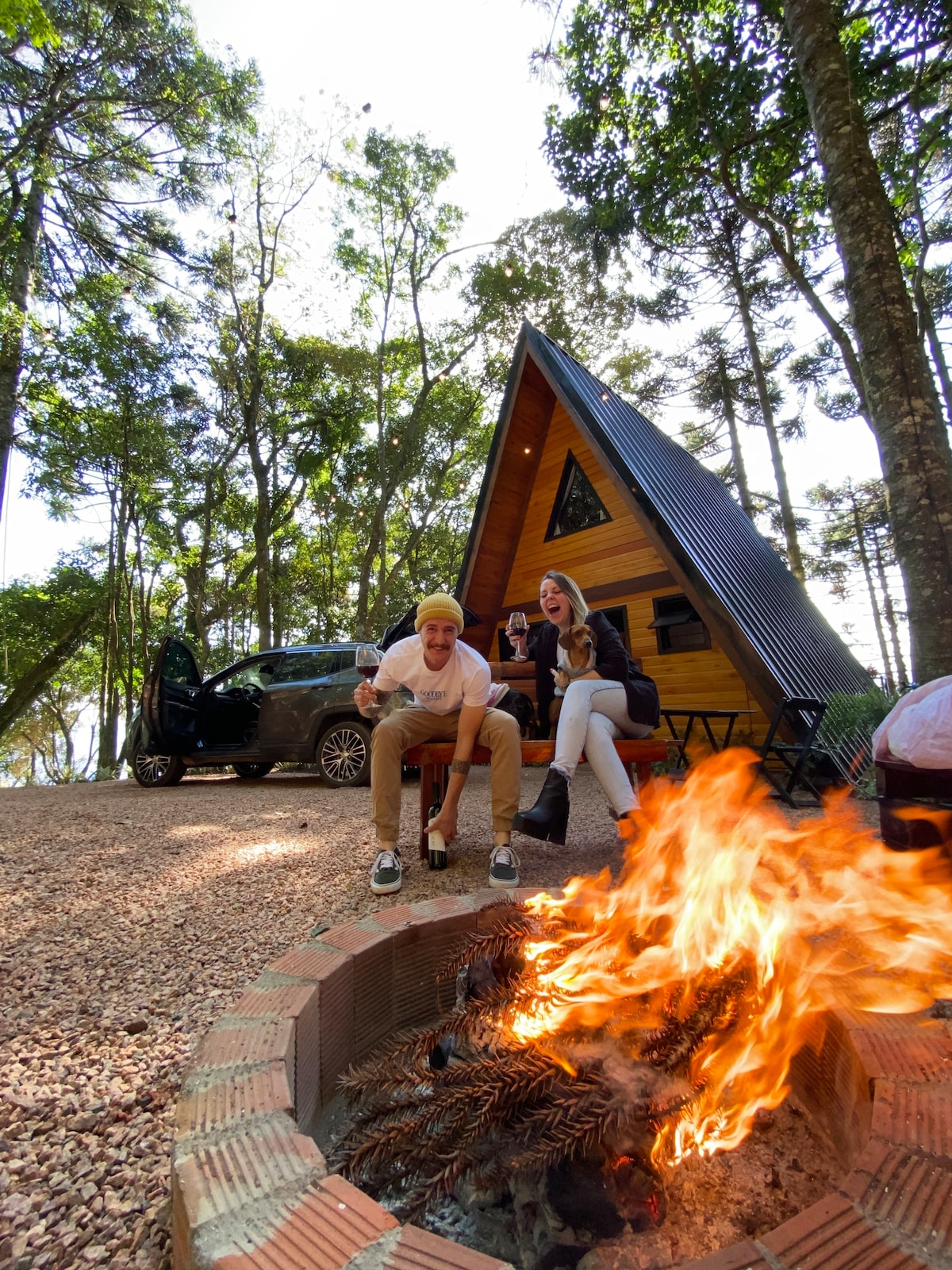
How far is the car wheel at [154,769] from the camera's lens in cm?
756

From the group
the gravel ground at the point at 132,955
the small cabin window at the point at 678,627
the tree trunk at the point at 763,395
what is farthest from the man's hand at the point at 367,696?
the tree trunk at the point at 763,395

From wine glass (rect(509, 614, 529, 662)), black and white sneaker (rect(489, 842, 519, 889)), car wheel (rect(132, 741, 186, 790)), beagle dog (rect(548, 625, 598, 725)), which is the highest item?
wine glass (rect(509, 614, 529, 662))

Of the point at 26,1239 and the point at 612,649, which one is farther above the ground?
the point at 612,649

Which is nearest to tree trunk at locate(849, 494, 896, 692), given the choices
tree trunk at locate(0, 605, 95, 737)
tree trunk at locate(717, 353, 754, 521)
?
tree trunk at locate(717, 353, 754, 521)

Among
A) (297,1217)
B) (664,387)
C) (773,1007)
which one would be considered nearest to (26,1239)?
(297,1217)

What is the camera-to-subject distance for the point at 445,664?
2.93m

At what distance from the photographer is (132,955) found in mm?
1932

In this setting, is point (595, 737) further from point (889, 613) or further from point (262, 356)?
point (889, 613)

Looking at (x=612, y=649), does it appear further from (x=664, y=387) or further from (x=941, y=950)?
(x=664, y=387)

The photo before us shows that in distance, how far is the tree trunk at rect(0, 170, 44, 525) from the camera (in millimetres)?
8906

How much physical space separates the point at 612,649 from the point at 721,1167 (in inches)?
87.2

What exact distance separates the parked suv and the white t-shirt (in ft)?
12.9

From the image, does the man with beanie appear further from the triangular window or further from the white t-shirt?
the triangular window

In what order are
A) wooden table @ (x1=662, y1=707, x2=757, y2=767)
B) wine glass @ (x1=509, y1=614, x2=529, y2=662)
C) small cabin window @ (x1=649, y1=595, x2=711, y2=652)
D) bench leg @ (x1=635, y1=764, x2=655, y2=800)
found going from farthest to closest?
small cabin window @ (x1=649, y1=595, x2=711, y2=652) < wooden table @ (x1=662, y1=707, x2=757, y2=767) < wine glass @ (x1=509, y1=614, x2=529, y2=662) < bench leg @ (x1=635, y1=764, x2=655, y2=800)
